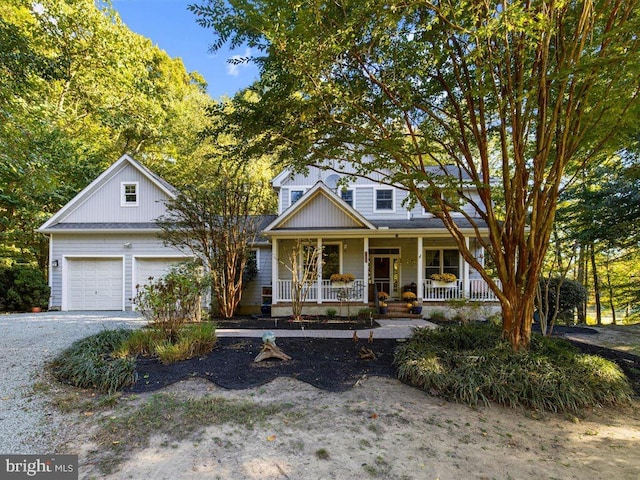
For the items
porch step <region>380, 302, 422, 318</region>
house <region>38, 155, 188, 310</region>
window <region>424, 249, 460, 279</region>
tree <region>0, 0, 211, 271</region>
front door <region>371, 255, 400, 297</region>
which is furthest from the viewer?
front door <region>371, 255, 400, 297</region>

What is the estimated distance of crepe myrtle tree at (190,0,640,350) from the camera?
4242 millimetres

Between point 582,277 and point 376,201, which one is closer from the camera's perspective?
point 376,201

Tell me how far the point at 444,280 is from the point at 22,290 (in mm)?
15401

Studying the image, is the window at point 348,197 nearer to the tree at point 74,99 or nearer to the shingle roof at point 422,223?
the shingle roof at point 422,223

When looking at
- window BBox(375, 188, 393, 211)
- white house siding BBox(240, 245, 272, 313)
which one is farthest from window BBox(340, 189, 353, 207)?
white house siding BBox(240, 245, 272, 313)

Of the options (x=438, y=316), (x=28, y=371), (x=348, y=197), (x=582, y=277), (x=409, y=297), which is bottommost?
(x=438, y=316)

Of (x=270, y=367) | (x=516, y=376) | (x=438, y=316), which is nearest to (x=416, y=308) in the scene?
(x=438, y=316)

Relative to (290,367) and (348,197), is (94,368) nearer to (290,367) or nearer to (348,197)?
(290,367)

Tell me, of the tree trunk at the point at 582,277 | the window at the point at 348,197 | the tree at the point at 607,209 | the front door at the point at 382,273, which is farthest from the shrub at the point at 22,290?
the tree trunk at the point at 582,277

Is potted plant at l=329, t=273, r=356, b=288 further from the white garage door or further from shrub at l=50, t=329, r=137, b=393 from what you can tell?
the white garage door

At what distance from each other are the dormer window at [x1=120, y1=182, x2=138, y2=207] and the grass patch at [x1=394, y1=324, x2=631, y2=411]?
11.8 meters

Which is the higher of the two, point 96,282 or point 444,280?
point 444,280

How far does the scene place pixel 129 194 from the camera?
12.6 meters

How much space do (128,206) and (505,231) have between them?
1290 centimetres
